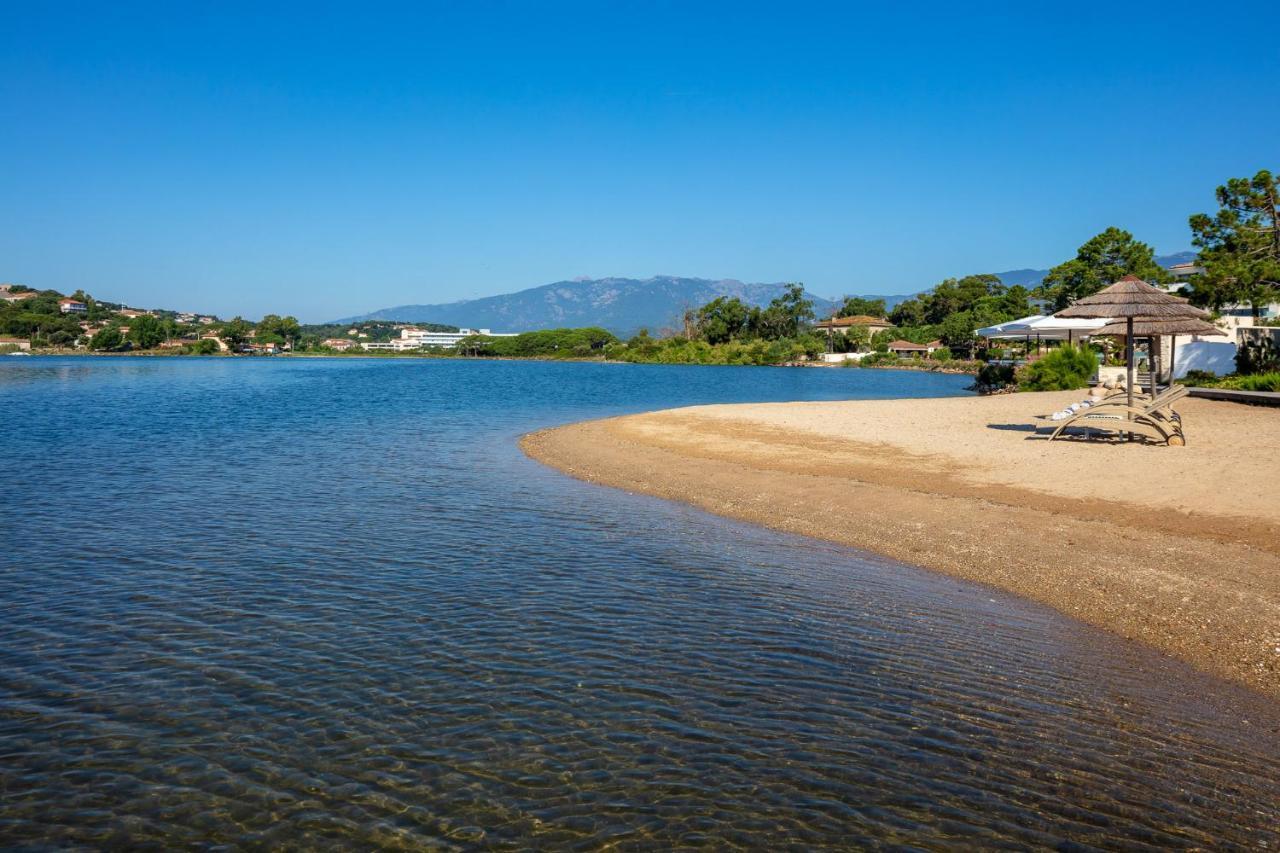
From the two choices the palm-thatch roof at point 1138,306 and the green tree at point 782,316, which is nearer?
the palm-thatch roof at point 1138,306

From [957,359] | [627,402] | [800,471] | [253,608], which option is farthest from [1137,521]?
[957,359]

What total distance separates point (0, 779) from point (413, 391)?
51190 millimetres

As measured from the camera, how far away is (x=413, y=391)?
180 feet

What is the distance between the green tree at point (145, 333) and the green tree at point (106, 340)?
361 cm

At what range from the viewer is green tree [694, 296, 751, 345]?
5482 inches

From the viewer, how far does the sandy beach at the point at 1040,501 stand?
826 centimetres

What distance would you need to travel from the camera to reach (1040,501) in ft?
41.9

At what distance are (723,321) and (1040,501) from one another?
128 meters

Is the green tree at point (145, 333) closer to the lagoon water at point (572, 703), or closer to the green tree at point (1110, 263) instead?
the green tree at point (1110, 263)

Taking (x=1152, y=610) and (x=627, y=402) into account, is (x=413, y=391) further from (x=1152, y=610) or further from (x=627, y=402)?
(x=1152, y=610)

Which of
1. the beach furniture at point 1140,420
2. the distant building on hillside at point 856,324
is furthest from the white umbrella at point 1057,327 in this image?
the distant building on hillside at point 856,324

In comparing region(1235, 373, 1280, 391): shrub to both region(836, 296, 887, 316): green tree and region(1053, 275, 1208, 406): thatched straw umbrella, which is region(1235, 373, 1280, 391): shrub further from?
region(836, 296, 887, 316): green tree

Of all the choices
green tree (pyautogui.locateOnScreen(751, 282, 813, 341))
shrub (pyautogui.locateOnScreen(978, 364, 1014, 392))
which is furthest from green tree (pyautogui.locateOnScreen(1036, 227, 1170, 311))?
green tree (pyautogui.locateOnScreen(751, 282, 813, 341))

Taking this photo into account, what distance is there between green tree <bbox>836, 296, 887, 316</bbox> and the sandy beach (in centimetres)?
15896
